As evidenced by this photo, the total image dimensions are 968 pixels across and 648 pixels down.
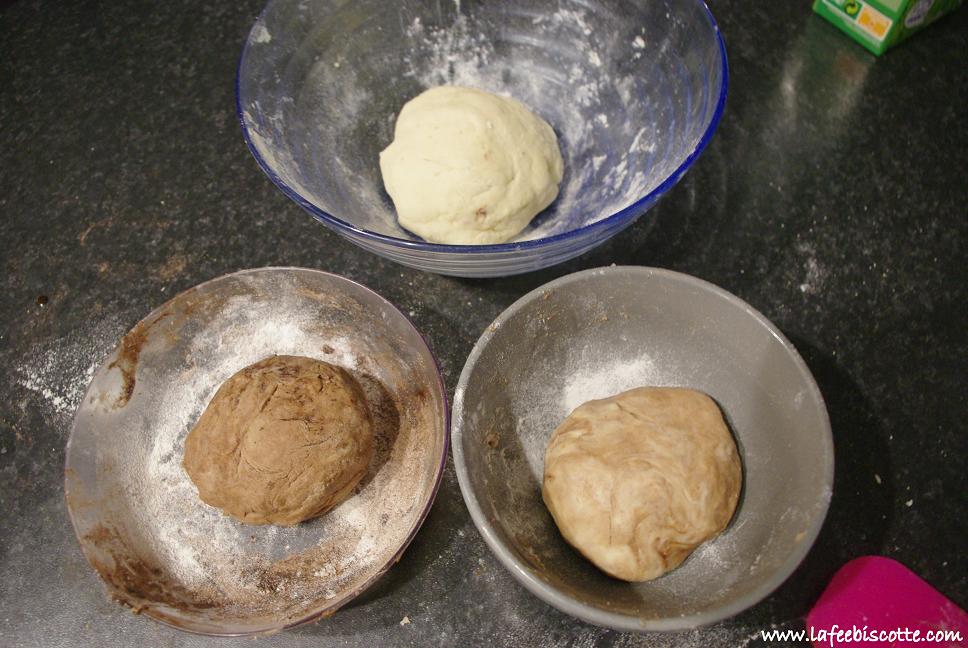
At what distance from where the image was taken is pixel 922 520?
1093 mm

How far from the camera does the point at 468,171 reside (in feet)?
3.72

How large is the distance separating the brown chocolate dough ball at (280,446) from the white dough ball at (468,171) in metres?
0.33

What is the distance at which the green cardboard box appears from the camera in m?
1.34

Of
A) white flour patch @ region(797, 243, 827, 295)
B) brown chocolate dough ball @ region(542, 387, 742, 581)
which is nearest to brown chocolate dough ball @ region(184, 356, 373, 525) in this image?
brown chocolate dough ball @ region(542, 387, 742, 581)

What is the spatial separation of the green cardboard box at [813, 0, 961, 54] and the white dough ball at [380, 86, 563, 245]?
731 mm

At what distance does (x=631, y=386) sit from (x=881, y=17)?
0.92 metres

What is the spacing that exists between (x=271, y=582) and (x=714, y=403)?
2.37ft

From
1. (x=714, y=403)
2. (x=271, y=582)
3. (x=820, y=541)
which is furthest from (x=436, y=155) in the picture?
(x=820, y=541)

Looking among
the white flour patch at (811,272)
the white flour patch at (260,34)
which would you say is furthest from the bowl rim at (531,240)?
the white flour patch at (811,272)

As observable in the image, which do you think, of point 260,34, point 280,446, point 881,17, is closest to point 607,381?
point 280,446

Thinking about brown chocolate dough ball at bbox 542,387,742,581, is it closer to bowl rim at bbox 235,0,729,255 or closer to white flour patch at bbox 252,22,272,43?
bowl rim at bbox 235,0,729,255

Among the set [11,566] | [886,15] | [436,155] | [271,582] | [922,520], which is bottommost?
[11,566]

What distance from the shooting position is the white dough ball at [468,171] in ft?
3.74

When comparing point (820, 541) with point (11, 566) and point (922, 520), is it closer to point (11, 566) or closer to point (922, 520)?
point (922, 520)
